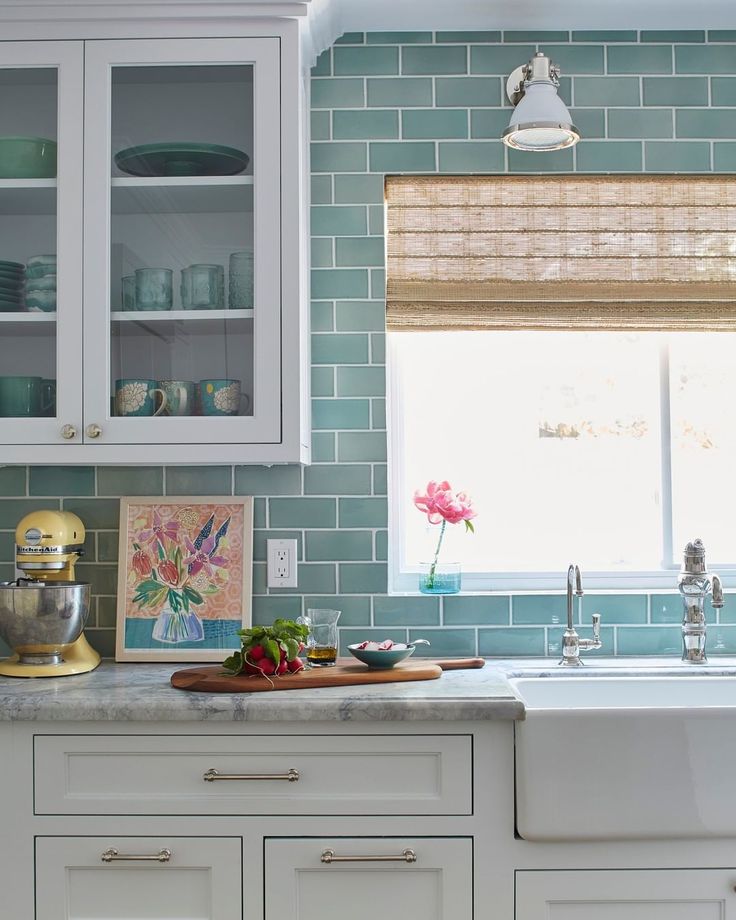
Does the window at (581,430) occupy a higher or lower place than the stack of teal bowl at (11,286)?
lower

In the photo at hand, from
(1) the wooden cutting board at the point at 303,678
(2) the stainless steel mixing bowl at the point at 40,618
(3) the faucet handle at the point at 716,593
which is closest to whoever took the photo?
(1) the wooden cutting board at the point at 303,678

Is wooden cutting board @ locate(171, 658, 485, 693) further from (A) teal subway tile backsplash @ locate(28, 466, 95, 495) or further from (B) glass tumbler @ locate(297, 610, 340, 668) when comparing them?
(A) teal subway tile backsplash @ locate(28, 466, 95, 495)

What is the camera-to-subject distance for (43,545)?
2180mm

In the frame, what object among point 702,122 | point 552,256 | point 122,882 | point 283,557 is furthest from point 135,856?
point 702,122

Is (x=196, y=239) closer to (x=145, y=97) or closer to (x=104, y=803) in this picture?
(x=145, y=97)

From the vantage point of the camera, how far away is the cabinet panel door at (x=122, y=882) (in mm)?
1858

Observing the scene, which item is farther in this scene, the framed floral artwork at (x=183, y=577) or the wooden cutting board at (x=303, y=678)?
the framed floral artwork at (x=183, y=577)

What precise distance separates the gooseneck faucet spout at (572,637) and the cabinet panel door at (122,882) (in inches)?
36.6

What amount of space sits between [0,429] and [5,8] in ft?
3.18

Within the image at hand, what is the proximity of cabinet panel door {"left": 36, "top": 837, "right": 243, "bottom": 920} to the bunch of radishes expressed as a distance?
0.35 metres

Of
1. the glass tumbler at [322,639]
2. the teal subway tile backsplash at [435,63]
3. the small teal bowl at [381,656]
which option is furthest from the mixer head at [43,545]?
the teal subway tile backsplash at [435,63]

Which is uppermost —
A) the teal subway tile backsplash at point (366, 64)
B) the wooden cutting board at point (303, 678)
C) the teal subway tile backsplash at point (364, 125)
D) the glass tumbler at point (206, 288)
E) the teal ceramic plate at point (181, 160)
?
the teal subway tile backsplash at point (366, 64)

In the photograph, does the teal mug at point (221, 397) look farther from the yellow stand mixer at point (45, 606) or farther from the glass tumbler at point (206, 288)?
the yellow stand mixer at point (45, 606)

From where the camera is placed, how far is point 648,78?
2.49 metres
